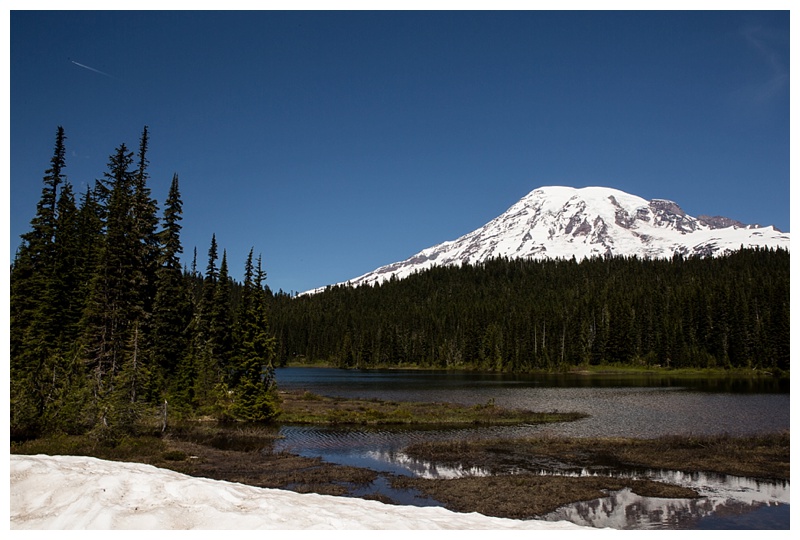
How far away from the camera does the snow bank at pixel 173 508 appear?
1219cm

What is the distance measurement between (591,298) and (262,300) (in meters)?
148

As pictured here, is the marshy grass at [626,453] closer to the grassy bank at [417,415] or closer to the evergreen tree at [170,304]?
the grassy bank at [417,415]

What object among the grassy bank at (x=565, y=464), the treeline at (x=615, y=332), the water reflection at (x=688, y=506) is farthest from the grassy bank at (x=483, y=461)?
the treeline at (x=615, y=332)

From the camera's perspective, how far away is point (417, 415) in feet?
176

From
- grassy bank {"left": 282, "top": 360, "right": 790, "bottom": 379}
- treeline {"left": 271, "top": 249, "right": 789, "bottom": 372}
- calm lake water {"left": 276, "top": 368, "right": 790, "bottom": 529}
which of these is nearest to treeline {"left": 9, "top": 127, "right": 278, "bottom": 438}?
calm lake water {"left": 276, "top": 368, "right": 790, "bottom": 529}

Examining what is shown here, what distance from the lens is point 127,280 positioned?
43094mm

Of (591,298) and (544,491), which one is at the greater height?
(591,298)

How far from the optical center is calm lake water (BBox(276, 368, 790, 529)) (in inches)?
854

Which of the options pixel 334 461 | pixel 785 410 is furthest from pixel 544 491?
pixel 785 410

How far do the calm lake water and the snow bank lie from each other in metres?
8.98

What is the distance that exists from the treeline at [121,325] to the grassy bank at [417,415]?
4.35 metres

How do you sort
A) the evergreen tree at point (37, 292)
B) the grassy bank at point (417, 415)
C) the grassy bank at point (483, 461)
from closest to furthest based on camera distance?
the grassy bank at point (483, 461) → the evergreen tree at point (37, 292) → the grassy bank at point (417, 415)

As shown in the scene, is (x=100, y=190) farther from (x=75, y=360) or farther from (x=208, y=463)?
(x=208, y=463)

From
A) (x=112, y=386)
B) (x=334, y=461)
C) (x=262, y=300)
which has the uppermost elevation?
(x=262, y=300)
